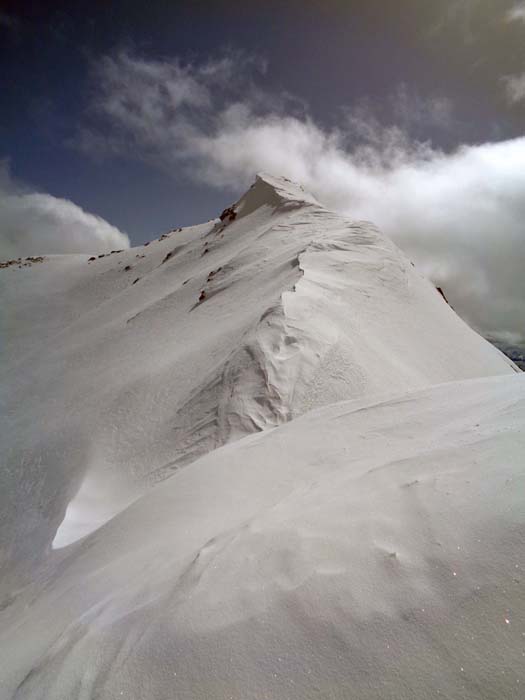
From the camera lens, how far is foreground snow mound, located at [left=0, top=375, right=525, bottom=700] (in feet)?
4.53

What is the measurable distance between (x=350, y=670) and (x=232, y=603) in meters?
0.57

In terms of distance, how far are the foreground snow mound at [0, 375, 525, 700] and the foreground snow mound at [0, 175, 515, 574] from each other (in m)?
2.74

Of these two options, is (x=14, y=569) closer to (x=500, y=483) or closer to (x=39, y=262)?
(x=500, y=483)

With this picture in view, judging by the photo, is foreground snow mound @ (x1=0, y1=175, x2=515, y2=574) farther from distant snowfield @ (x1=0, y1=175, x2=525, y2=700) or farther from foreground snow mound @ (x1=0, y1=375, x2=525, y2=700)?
foreground snow mound @ (x1=0, y1=375, x2=525, y2=700)

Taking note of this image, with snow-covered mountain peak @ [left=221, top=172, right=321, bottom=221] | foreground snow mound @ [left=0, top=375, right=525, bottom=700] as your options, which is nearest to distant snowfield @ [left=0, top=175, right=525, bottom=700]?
foreground snow mound @ [left=0, top=375, right=525, bottom=700]

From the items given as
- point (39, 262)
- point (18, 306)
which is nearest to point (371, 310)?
point (18, 306)

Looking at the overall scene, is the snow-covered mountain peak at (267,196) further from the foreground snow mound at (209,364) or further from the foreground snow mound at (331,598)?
the foreground snow mound at (331,598)

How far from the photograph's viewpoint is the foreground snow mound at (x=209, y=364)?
5.79 meters

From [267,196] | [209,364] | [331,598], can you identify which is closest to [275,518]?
[331,598]

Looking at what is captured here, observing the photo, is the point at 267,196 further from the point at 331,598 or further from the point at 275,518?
the point at 331,598

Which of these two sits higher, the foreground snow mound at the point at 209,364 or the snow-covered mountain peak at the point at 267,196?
the snow-covered mountain peak at the point at 267,196

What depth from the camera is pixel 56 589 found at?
3.44 m

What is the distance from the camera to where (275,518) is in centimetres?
236

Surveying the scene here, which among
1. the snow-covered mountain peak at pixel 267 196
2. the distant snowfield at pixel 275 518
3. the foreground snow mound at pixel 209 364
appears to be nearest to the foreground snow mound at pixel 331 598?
the distant snowfield at pixel 275 518
